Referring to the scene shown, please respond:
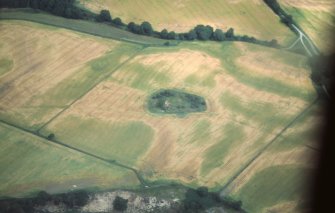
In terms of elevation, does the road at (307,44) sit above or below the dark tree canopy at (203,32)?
above

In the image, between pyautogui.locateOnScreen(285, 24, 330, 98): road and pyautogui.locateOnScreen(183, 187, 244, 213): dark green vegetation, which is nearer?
pyautogui.locateOnScreen(183, 187, 244, 213): dark green vegetation

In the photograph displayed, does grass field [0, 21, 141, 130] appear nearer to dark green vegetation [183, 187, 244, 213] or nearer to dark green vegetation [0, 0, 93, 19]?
dark green vegetation [0, 0, 93, 19]

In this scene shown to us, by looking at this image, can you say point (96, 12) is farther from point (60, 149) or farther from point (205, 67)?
point (60, 149)

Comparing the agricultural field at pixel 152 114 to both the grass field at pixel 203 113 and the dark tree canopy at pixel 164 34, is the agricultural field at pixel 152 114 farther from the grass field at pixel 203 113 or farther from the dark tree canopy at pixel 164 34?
the dark tree canopy at pixel 164 34

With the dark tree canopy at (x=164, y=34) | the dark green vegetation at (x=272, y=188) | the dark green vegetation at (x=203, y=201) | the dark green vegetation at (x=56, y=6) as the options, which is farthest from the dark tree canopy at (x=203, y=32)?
the dark green vegetation at (x=203, y=201)

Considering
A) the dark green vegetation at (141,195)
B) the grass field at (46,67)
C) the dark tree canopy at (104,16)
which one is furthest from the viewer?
the dark tree canopy at (104,16)

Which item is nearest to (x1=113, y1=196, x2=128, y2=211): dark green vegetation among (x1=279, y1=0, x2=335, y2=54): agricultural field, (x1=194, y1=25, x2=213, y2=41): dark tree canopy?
(x1=194, y1=25, x2=213, y2=41): dark tree canopy
